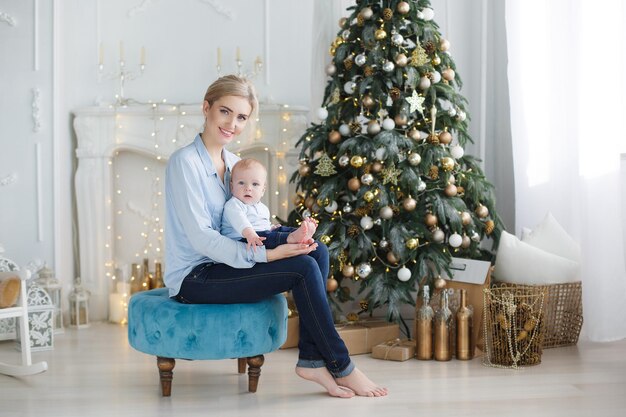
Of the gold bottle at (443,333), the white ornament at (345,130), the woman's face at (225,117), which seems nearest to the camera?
the woman's face at (225,117)

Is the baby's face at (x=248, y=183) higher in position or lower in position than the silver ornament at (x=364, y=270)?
higher

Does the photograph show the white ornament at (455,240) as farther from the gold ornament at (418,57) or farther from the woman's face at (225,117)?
the woman's face at (225,117)

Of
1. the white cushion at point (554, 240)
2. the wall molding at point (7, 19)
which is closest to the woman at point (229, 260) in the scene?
the white cushion at point (554, 240)

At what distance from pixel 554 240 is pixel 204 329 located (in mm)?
1988

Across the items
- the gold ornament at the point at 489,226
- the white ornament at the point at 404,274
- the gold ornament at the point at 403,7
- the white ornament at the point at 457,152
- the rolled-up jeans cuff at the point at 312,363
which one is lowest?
the rolled-up jeans cuff at the point at 312,363

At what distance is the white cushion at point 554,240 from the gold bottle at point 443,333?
669mm

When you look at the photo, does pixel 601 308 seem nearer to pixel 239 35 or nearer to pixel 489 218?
pixel 489 218

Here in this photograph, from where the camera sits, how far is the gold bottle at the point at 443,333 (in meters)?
3.55

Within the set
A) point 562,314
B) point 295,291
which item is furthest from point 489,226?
point 295,291

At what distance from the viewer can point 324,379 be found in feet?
9.49

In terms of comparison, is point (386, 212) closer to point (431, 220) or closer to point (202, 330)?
point (431, 220)

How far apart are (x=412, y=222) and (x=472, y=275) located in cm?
39

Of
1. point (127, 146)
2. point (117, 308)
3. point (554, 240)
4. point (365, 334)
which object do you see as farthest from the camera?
point (127, 146)

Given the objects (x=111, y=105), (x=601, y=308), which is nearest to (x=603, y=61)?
(x=601, y=308)
